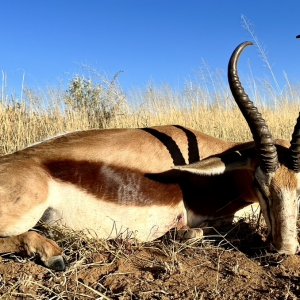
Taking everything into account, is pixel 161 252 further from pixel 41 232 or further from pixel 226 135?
pixel 226 135

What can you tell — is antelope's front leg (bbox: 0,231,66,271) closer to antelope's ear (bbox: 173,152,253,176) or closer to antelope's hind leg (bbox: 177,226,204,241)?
antelope's hind leg (bbox: 177,226,204,241)

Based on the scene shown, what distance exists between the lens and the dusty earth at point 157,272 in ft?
10.0

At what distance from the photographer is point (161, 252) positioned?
3893mm

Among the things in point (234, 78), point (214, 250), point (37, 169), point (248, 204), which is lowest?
point (214, 250)

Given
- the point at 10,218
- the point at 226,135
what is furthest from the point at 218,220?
the point at 226,135

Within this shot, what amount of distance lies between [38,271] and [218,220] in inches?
74.5

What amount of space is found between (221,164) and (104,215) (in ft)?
3.77

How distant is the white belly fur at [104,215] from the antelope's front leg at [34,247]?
33 centimetres

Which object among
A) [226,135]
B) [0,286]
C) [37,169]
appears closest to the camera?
[0,286]

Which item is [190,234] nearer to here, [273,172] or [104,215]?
[104,215]

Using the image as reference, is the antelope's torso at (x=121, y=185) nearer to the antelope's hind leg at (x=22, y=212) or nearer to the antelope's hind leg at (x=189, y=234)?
the antelope's hind leg at (x=22, y=212)

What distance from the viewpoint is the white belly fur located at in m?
3.97

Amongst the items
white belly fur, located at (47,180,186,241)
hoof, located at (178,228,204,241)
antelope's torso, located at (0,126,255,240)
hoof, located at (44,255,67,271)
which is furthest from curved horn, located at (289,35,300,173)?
hoof, located at (44,255,67,271)

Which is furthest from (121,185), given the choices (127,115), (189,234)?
(127,115)
